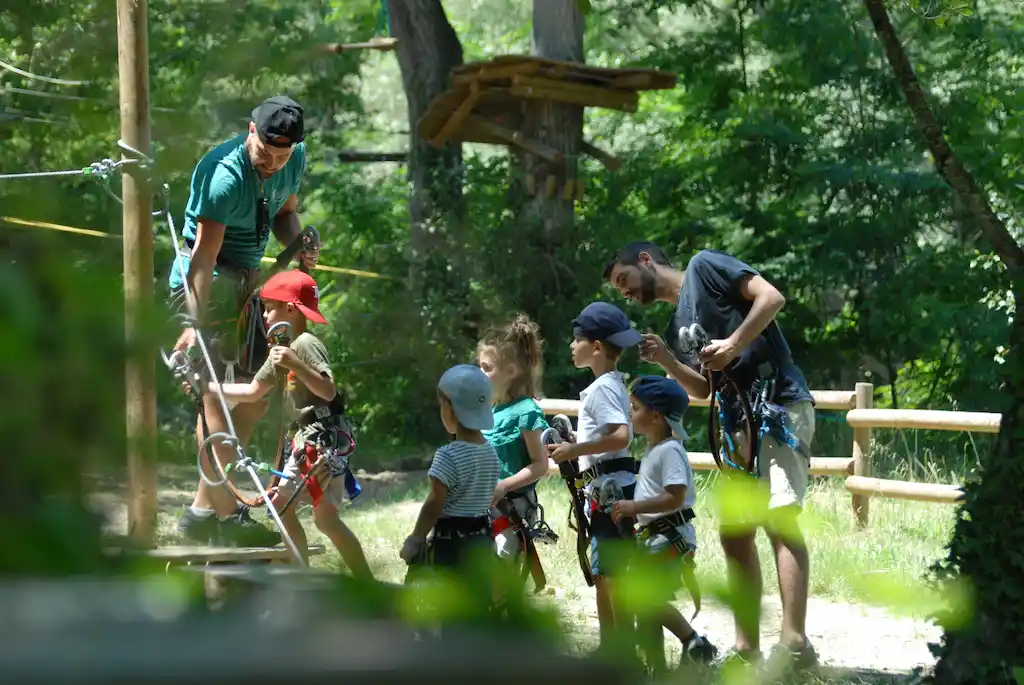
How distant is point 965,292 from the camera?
12477 millimetres

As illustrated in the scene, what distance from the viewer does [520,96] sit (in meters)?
12.1

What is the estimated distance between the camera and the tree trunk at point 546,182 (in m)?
12.4

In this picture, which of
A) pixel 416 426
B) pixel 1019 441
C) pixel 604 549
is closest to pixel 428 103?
pixel 416 426

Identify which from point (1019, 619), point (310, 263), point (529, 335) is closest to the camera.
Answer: point (1019, 619)

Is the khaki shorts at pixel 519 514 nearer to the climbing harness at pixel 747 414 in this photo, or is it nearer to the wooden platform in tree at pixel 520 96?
the climbing harness at pixel 747 414

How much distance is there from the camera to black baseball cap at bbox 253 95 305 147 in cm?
510

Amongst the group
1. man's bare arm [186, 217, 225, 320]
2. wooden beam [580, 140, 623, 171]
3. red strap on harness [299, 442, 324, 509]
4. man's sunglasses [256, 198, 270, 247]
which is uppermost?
wooden beam [580, 140, 623, 171]

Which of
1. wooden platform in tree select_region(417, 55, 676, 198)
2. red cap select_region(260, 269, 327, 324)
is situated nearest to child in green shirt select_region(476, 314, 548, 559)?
red cap select_region(260, 269, 327, 324)

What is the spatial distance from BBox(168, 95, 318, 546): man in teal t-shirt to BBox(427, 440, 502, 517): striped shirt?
1149 millimetres

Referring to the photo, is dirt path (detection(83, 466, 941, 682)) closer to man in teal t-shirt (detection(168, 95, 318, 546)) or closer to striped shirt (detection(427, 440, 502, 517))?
man in teal t-shirt (detection(168, 95, 318, 546))

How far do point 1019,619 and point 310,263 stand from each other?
117 inches

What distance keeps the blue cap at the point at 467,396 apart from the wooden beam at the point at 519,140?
825 centimetres

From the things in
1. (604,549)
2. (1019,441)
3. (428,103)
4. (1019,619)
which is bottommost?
(1019,619)

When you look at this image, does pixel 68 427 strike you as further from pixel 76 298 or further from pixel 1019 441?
pixel 1019 441
